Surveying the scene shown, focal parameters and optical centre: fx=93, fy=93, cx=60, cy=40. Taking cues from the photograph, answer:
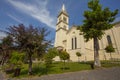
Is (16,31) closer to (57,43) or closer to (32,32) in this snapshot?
(32,32)

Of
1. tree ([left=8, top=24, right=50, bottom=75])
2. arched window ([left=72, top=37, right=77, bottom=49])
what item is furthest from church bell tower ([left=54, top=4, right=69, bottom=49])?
tree ([left=8, top=24, right=50, bottom=75])

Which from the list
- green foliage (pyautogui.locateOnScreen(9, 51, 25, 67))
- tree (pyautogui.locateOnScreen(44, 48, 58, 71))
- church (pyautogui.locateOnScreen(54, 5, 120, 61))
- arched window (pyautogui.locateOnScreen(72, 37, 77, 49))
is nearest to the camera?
green foliage (pyautogui.locateOnScreen(9, 51, 25, 67))

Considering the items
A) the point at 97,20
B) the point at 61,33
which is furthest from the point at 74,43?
the point at 97,20

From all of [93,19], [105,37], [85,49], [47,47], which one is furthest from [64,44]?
[47,47]

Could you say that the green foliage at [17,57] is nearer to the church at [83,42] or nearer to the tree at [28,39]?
the tree at [28,39]

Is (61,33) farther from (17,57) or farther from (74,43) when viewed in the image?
(17,57)

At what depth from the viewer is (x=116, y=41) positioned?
2770cm

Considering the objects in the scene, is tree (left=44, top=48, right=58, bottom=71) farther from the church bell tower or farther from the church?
the church bell tower

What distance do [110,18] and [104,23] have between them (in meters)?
1.96

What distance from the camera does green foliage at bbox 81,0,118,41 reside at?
674 inches

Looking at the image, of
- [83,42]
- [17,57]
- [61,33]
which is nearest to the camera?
[17,57]

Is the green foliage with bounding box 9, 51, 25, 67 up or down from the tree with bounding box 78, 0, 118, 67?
down

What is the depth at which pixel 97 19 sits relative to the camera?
58.2 ft

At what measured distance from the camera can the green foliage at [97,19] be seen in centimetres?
1712
